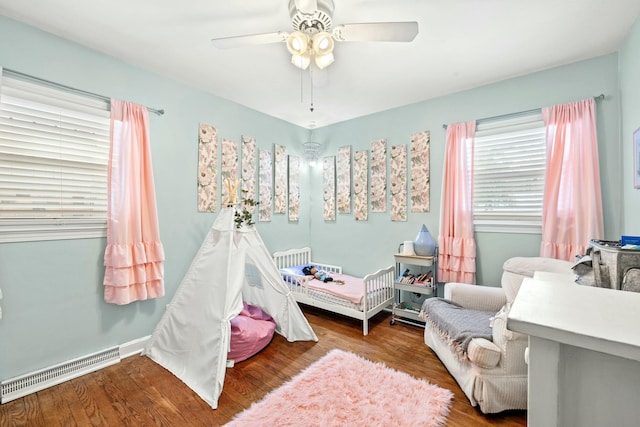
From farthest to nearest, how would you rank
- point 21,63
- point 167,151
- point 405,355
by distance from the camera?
point 167,151 < point 405,355 < point 21,63

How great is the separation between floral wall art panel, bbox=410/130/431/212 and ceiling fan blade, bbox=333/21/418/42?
1922mm

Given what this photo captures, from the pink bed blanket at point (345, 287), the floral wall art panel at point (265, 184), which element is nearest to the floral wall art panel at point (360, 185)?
the pink bed blanket at point (345, 287)

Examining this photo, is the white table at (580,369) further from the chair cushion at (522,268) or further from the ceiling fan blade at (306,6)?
the chair cushion at (522,268)

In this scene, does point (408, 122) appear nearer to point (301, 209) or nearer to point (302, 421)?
point (301, 209)

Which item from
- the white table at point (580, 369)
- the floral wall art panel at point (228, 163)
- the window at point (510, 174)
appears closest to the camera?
the white table at point (580, 369)

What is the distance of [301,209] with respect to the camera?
4.38 meters

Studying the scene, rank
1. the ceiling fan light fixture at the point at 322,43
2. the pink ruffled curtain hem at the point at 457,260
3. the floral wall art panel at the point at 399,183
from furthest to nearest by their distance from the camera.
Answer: the floral wall art panel at the point at 399,183 → the pink ruffled curtain hem at the point at 457,260 → the ceiling fan light fixture at the point at 322,43

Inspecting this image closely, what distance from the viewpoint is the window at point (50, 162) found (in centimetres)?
205

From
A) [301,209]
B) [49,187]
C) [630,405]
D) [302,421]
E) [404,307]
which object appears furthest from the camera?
[301,209]

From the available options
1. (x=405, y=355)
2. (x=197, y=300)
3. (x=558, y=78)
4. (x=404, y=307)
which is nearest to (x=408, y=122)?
(x=558, y=78)

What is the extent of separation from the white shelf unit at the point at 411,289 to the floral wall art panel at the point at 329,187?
1307 millimetres

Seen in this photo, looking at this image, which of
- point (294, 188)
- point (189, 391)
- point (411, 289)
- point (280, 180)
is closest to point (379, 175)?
point (294, 188)

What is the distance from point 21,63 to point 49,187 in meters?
0.91

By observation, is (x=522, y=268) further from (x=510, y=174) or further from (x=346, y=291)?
(x=346, y=291)
